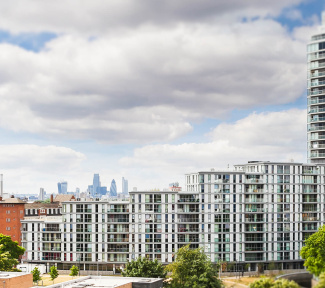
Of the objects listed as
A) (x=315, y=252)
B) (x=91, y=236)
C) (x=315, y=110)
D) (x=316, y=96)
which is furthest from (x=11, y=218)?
(x=316, y=96)

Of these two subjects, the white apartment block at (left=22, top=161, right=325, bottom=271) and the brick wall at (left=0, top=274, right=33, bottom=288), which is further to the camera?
the white apartment block at (left=22, top=161, right=325, bottom=271)

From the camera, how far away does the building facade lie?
157625mm

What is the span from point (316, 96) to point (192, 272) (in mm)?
86507

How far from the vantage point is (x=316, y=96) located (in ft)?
520

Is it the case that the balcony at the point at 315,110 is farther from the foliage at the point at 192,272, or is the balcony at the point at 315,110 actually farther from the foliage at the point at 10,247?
the foliage at the point at 10,247

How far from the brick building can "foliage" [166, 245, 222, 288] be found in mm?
83551

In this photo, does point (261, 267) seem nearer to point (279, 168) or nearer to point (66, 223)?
point (279, 168)

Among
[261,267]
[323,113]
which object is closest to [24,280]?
[261,267]

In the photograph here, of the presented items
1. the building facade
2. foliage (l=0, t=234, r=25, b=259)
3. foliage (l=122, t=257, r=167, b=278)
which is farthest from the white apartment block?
foliage (l=122, t=257, r=167, b=278)

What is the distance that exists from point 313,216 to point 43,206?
102m

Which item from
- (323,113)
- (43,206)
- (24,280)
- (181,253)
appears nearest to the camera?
(24,280)

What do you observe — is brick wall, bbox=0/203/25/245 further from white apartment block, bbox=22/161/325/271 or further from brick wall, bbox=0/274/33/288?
brick wall, bbox=0/274/33/288

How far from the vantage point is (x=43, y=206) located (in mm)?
199125

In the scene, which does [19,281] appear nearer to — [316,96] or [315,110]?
[315,110]
